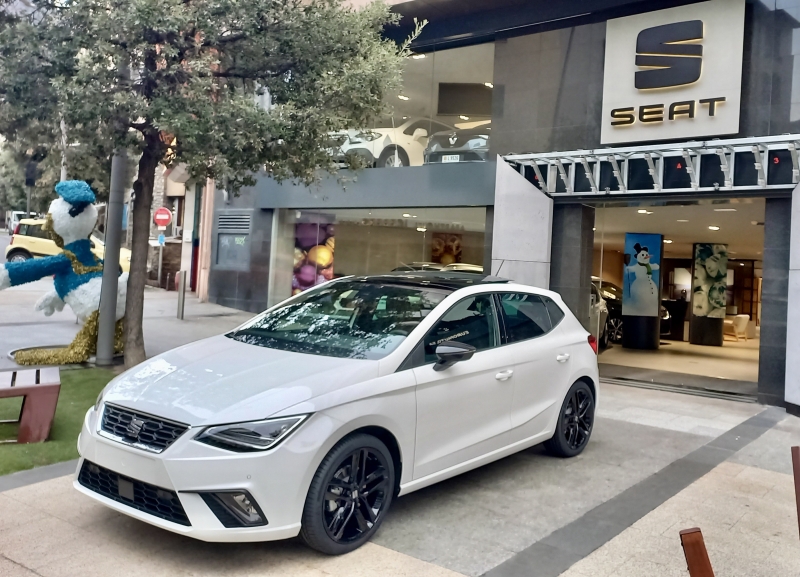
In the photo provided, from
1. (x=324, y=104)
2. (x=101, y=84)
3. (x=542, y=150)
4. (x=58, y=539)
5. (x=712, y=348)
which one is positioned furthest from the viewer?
(x=712, y=348)

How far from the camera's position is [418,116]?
45.8 ft

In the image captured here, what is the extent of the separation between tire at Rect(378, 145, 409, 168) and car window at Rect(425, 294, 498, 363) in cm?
875

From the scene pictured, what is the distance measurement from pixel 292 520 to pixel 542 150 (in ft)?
30.8

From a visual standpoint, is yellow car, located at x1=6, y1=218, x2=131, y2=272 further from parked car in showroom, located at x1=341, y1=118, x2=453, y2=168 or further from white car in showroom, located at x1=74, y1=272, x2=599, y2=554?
white car in showroom, located at x1=74, y1=272, x2=599, y2=554

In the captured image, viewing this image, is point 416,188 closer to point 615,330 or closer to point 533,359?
point 615,330

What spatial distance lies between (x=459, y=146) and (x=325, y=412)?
9945 millimetres

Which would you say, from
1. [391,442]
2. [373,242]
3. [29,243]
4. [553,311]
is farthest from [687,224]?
[29,243]

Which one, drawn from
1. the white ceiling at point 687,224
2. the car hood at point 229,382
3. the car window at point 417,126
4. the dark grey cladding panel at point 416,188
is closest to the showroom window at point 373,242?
the dark grey cladding panel at point 416,188

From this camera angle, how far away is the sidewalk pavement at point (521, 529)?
3.96 metres

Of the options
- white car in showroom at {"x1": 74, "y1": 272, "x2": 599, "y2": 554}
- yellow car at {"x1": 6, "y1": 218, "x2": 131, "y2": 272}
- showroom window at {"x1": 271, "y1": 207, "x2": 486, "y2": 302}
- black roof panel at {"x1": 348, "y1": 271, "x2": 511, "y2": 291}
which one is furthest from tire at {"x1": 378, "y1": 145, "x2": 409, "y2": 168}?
yellow car at {"x1": 6, "y1": 218, "x2": 131, "y2": 272}

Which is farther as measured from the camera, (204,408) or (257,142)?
(257,142)

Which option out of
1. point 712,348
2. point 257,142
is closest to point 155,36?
point 257,142

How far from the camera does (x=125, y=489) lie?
3.94 m

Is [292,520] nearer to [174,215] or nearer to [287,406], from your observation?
[287,406]
